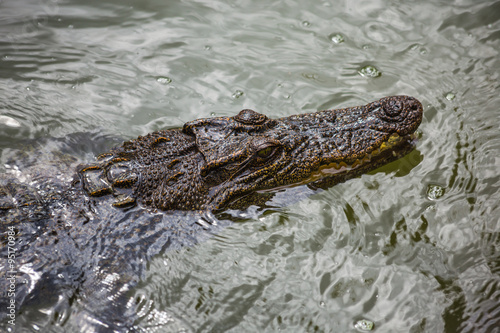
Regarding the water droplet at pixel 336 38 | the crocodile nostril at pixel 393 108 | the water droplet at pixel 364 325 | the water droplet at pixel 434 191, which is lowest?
the water droplet at pixel 364 325

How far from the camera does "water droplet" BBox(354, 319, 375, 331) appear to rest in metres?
3.52

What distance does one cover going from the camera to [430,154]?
4738mm

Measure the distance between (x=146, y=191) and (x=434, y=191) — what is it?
3.16 m

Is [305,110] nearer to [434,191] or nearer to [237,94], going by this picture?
[237,94]

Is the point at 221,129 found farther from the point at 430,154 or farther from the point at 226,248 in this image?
the point at 430,154

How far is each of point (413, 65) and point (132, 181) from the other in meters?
4.27

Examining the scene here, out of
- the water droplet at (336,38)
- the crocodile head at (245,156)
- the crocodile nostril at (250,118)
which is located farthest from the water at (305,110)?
the crocodile nostril at (250,118)

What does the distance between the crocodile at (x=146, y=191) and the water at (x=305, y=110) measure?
205 mm

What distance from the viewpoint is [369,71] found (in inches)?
220

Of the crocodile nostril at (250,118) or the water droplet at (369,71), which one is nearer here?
the crocodile nostril at (250,118)

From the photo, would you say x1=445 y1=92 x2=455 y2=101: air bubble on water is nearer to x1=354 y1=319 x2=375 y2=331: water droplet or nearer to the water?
the water

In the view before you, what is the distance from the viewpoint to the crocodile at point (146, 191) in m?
3.47

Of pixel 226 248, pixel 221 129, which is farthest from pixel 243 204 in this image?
pixel 221 129

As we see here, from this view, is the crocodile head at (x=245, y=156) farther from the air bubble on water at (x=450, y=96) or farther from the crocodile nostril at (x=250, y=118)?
the air bubble on water at (x=450, y=96)
